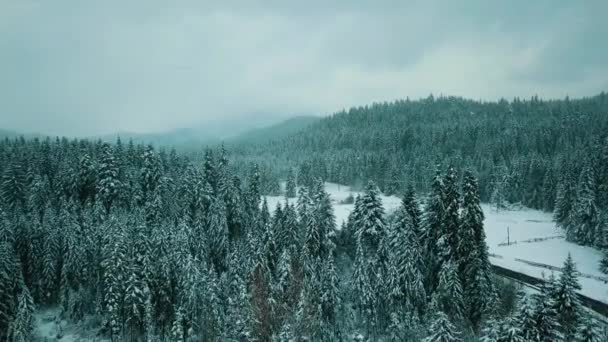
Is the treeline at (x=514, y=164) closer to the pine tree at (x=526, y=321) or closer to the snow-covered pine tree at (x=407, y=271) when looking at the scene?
the snow-covered pine tree at (x=407, y=271)

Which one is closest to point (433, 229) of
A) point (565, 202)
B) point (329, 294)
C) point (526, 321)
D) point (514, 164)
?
point (329, 294)

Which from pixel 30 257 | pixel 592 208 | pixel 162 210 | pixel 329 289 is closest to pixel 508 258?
pixel 592 208

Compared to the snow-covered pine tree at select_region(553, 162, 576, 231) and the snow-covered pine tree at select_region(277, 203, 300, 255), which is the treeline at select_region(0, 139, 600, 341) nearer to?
the snow-covered pine tree at select_region(277, 203, 300, 255)

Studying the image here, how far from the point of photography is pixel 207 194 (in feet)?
199

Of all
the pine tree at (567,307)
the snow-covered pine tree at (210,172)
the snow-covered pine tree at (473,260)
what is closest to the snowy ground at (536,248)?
the snow-covered pine tree at (473,260)

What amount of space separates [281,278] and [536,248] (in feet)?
179

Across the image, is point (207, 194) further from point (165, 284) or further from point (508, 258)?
point (508, 258)

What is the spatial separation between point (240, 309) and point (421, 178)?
11444cm

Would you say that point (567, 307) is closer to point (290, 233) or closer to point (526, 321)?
point (526, 321)

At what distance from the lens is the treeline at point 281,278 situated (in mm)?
33812

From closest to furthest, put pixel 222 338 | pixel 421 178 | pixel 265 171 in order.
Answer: pixel 222 338
pixel 421 178
pixel 265 171

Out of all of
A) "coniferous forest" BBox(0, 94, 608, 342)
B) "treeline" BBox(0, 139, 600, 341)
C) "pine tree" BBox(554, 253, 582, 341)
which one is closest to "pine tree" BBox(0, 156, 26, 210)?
"coniferous forest" BBox(0, 94, 608, 342)

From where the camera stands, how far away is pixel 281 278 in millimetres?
39406

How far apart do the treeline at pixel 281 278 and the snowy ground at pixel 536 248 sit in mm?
9417
